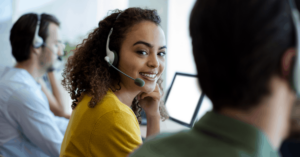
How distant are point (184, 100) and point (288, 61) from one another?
1.34 meters

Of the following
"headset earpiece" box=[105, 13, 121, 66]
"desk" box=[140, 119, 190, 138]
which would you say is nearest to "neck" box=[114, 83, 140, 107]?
"headset earpiece" box=[105, 13, 121, 66]

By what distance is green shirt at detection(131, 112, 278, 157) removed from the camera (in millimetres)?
299

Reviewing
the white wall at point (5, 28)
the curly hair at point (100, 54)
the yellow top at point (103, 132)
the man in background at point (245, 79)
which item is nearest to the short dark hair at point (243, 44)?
the man in background at point (245, 79)

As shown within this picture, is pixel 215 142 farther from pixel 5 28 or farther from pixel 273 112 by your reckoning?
pixel 5 28

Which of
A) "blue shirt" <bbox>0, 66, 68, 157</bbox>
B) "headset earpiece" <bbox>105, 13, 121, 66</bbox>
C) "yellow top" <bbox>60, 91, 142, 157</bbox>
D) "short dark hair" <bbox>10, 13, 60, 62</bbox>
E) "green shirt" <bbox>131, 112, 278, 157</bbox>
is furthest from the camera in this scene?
"short dark hair" <bbox>10, 13, 60, 62</bbox>

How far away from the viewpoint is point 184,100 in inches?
64.3

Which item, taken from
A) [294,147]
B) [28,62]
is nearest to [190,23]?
[294,147]

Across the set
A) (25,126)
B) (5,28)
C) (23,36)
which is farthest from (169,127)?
(5,28)

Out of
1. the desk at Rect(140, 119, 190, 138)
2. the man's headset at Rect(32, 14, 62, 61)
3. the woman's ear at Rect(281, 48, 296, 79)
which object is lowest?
the desk at Rect(140, 119, 190, 138)

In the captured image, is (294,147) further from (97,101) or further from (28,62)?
(28,62)

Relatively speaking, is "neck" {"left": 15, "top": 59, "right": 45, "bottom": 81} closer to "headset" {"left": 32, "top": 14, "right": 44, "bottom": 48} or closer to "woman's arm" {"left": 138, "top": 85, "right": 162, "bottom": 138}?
"headset" {"left": 32, "top": 14, "right": 44, "bottom": 48}

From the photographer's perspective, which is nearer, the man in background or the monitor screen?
the man in background

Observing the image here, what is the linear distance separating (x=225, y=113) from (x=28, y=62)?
175cm

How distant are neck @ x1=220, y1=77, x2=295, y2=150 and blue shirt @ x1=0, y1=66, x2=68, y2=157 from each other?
131 cm
